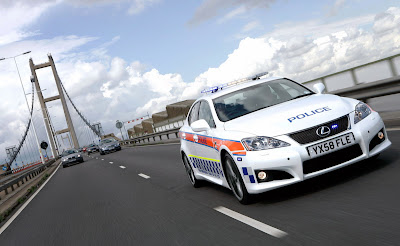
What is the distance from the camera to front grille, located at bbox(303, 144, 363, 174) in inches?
211

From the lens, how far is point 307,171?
5379 mm

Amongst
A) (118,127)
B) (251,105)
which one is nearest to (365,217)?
(251,105)

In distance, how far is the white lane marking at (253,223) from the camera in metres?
4.54

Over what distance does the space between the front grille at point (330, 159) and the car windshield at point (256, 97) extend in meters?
1.40

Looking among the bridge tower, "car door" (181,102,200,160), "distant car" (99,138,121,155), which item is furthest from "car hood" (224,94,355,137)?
the bridge tower

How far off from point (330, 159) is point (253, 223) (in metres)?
1.16

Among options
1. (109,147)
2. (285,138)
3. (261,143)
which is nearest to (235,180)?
(261,143)

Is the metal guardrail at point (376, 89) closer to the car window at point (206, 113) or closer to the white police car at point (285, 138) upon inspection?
the white police car at point (285, 138)

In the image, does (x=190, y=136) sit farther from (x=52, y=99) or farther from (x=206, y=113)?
(x=52, y=99)

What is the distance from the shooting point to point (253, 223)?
5.12 m

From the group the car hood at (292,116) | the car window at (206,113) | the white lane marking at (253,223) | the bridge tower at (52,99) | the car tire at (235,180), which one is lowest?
the white lane marking at (253,223)

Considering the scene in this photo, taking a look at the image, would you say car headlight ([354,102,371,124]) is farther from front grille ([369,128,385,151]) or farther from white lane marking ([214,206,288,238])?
white lane marking ([214,206,288,238])

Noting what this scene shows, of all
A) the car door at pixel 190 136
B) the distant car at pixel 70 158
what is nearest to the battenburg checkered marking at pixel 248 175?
the car door at pixel 190 136

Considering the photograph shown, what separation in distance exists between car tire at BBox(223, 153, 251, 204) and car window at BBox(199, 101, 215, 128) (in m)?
0.75
